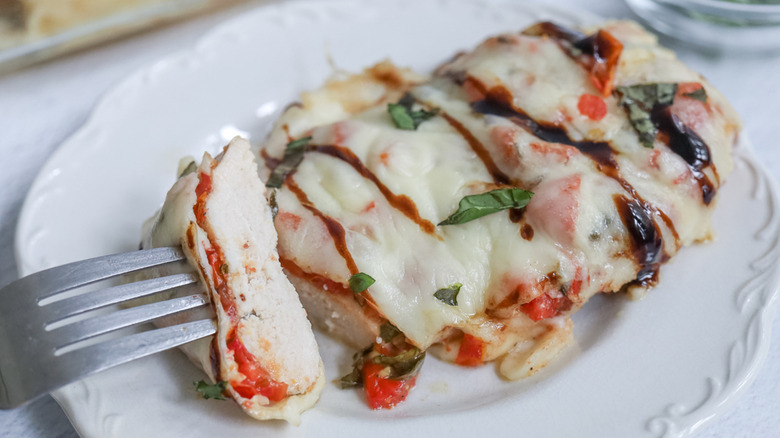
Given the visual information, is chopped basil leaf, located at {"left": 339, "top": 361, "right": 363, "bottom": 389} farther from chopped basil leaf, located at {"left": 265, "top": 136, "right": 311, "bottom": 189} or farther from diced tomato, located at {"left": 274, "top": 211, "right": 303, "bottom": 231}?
chopped basil leaf, located at {"left": 265, "top": 136, "right": 311, "bottom": 189}

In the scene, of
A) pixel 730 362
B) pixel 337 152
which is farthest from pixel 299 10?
pixel 730 362

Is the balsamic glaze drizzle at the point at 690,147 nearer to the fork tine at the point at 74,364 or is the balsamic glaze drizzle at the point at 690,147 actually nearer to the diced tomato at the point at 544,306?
the diced tomato at the point at 544,306

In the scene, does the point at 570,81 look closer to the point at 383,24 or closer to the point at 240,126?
the point at 383,24

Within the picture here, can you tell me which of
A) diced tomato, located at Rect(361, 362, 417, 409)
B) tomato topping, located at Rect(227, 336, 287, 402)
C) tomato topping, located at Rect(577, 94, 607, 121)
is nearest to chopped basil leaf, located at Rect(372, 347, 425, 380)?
diced tomato, located at Rect(361, 362, 417, 409)

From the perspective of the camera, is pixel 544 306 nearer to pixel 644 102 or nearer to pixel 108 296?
pixel 644 102

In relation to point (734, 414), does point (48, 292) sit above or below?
above
